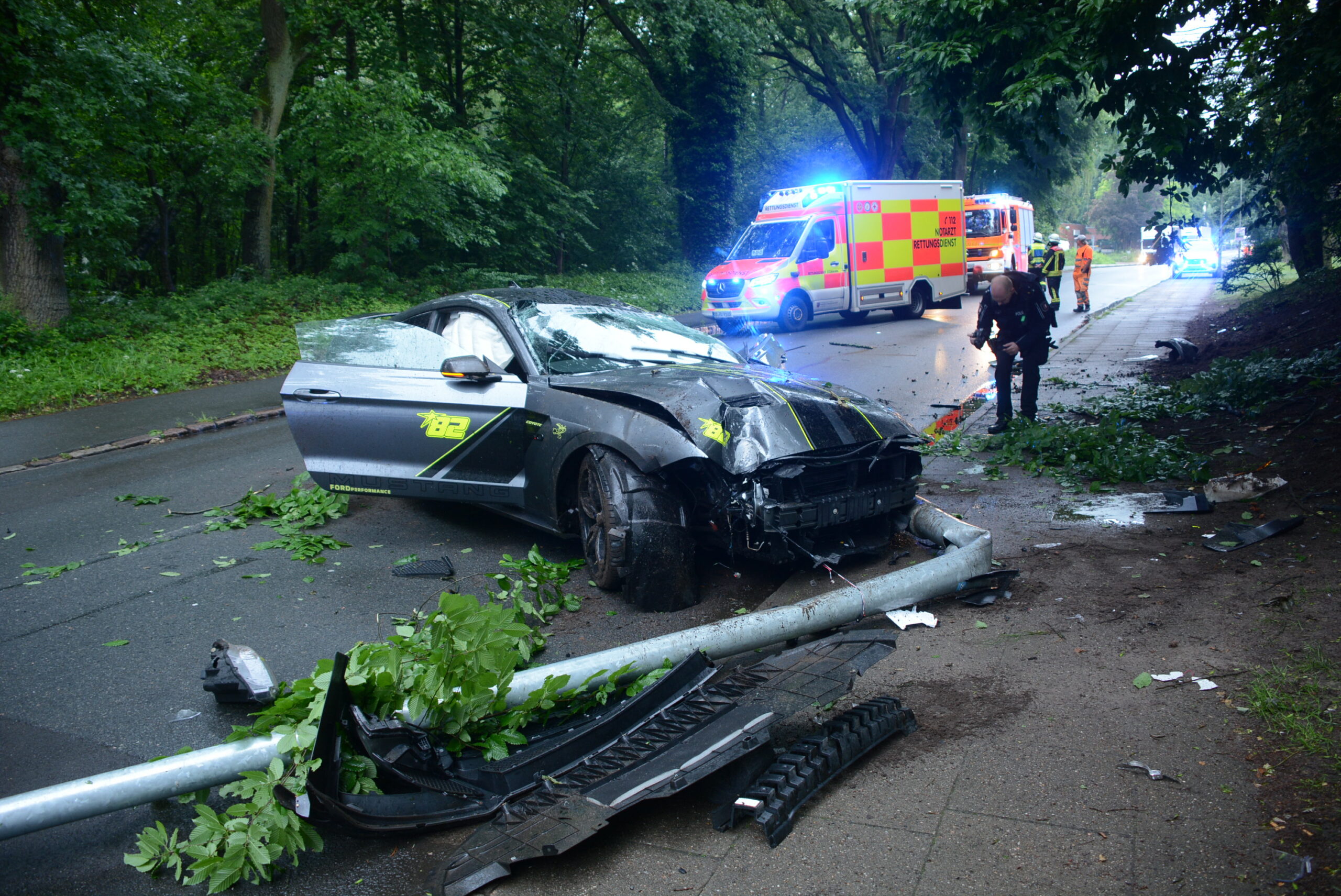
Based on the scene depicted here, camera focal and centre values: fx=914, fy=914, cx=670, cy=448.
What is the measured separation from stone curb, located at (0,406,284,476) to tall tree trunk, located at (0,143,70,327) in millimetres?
5250

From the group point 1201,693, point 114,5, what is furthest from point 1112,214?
point 1201,693

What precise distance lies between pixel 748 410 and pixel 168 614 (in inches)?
126

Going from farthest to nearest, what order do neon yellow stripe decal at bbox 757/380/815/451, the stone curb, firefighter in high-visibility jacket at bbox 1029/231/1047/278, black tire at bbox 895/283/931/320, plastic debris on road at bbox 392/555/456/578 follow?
black tire at bbox 895/283/931/320 → firefighter in high-visibility jacket at bbox 1029/231/1047/278 → the stone curb → plastic debris on road at bbox 392/555/456/578 → neon yellow stripe decal at bbox 757/380/815/451

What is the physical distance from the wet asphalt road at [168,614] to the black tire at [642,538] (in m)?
0.12

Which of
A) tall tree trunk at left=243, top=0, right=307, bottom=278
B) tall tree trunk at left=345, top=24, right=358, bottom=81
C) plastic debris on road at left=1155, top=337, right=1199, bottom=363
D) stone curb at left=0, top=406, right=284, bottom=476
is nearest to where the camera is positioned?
stone curb at left=0, top=406, right=284, bottom=476

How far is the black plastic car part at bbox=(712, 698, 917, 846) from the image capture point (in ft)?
9.24

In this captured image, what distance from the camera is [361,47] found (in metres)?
21.1

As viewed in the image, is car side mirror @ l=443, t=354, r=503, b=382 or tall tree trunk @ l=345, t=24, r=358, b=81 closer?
car side mirror @ l=443, t=354, r=503, b=382

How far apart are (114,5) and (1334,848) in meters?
18.8

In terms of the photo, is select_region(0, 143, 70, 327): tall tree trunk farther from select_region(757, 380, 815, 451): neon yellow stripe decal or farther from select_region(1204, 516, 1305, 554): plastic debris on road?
select_region(1204, 516, 1305, 554): plastic debris on road

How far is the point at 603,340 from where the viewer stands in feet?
18.7

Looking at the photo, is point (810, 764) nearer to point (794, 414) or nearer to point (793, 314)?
point (794, 414)

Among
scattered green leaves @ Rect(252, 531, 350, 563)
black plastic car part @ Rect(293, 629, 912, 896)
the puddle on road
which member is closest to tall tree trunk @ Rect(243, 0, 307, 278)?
scattered green leaves @ Rect(252, 531, 350, 563)

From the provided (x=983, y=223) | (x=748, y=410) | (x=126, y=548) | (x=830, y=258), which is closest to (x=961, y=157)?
(x=983, y=223)
